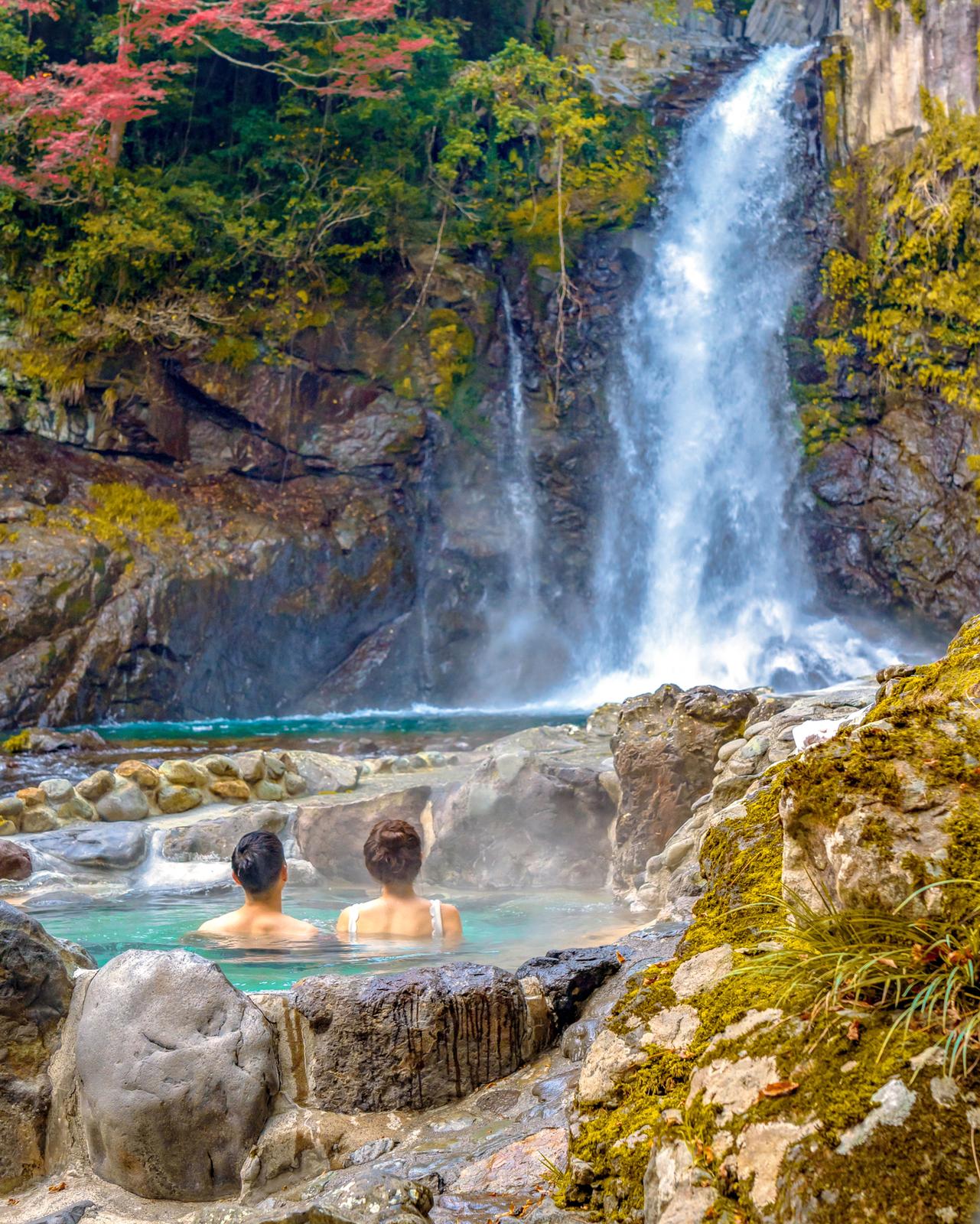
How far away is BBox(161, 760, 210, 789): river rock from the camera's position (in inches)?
314

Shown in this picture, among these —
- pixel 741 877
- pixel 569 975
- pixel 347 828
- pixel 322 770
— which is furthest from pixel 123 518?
pixel 741 877

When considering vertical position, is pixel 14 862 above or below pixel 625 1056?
below

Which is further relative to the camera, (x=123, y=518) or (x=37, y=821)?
(x=123, y=518)

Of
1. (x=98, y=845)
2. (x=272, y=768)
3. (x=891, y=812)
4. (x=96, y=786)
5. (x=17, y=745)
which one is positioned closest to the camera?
(x=891, y=812)

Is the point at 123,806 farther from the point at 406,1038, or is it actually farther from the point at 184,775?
the point at 406,1038

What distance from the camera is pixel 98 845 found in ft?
22.1

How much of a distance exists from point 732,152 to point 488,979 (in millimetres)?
18297

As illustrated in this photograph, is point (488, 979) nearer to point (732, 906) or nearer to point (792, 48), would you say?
point (732, 906)

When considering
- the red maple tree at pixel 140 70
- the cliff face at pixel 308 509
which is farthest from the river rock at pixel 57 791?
the red maple tree at pixel 140 70

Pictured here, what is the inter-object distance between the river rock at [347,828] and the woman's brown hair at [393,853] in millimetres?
2153

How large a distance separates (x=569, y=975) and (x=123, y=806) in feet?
17.4

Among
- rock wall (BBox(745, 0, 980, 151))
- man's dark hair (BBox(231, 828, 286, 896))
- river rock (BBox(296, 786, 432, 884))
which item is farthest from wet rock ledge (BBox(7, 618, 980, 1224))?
rock wall (BBox(745, 0, 980, 151))

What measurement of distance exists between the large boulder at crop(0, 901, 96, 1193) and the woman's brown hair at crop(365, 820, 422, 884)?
166 cm

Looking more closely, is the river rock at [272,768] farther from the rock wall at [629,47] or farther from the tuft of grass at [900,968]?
the rock wall at [629,47]
